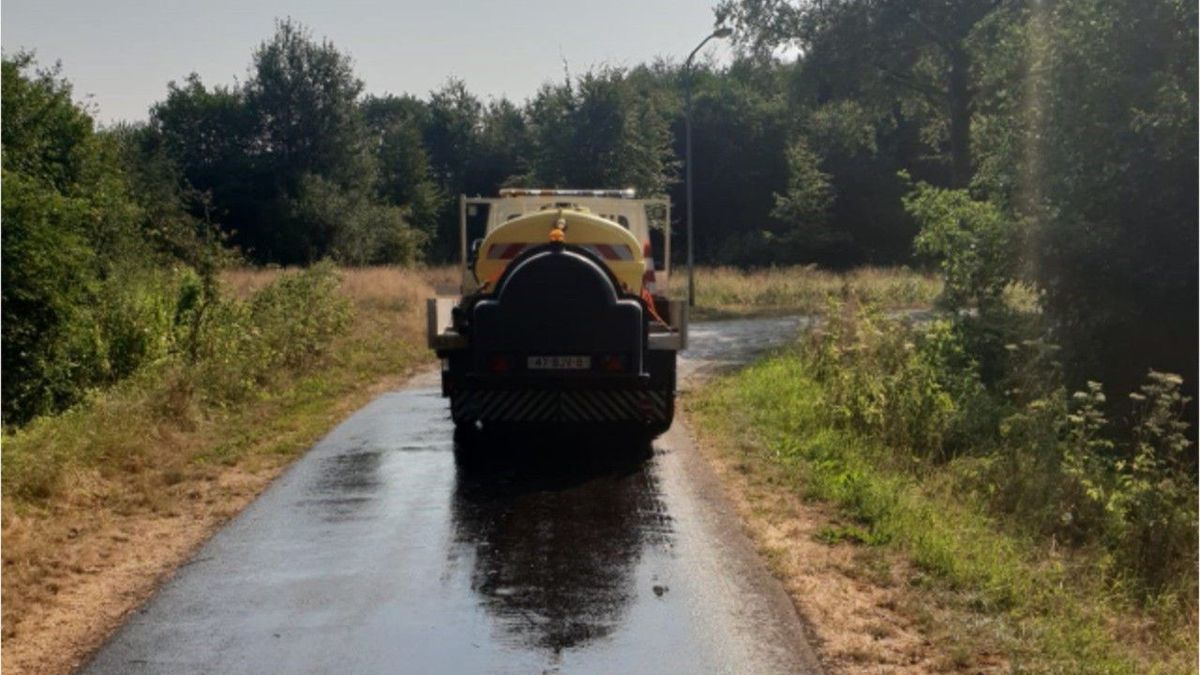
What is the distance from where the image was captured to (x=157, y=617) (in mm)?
6969

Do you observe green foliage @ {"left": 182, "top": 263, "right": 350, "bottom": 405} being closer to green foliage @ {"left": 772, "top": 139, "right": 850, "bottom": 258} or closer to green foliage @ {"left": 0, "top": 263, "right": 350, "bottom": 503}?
green foliage @ {"left": 0, "top": 263, "right": 350, "bottom": 503}

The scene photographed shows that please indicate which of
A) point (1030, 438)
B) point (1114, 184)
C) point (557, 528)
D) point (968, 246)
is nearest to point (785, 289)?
point (968, 246)

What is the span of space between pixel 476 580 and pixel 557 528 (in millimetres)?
1405

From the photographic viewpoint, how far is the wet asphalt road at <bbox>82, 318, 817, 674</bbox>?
6.30 metres

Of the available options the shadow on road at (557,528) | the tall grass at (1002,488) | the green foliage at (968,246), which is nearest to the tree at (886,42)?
the green foliage at (968,246)

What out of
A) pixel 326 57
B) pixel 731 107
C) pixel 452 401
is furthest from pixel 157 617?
pixel 731 107

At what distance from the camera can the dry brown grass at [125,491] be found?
7110mm

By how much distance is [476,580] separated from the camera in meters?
7.68

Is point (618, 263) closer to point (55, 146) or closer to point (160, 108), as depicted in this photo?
point (55, 146)

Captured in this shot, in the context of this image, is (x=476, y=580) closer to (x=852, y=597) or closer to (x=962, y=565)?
(x=852, y=597)

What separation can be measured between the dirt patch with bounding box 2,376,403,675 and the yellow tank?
9.83ft

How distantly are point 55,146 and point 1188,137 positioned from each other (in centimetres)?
2034

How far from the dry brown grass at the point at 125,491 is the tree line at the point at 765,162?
2.30 metres

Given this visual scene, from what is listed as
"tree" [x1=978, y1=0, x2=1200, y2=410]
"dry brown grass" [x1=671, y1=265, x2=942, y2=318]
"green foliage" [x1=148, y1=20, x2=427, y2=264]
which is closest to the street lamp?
"dry brown grass" [x1=671, y1=265, x2=942, y2=318]
